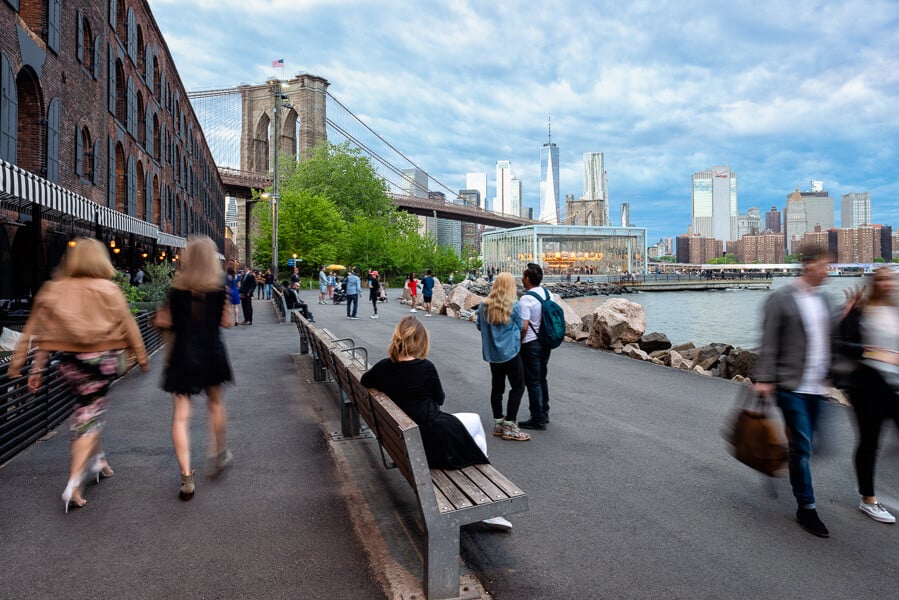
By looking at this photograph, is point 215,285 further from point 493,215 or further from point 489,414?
point 493,215

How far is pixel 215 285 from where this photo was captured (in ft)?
14.4

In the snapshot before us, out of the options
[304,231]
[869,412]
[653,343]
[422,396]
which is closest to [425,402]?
[422,396]

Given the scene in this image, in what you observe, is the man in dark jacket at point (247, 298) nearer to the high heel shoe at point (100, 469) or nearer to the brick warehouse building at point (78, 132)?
the brick warehouse building at point (78, 132)

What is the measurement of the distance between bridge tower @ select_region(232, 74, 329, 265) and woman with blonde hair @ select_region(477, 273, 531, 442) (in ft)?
222

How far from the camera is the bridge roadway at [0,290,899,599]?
326cm

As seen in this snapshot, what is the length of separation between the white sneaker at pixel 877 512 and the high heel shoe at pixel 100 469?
544cm

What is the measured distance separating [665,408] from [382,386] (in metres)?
4.69

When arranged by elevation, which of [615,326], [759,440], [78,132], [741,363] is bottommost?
[741,363]

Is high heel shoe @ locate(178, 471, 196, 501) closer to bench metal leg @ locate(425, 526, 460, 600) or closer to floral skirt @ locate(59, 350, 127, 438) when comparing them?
floral skirt @ locate(59, 350, 127, 438)

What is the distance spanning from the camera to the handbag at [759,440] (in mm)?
3803

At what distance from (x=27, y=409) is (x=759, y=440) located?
5.91 m

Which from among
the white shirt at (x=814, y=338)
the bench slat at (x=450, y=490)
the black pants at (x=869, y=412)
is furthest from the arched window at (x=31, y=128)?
the black pants at (x=869, y=412)

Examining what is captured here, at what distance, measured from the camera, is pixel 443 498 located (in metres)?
3.28

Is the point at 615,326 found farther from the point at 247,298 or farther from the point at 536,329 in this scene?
the point at 247,298
